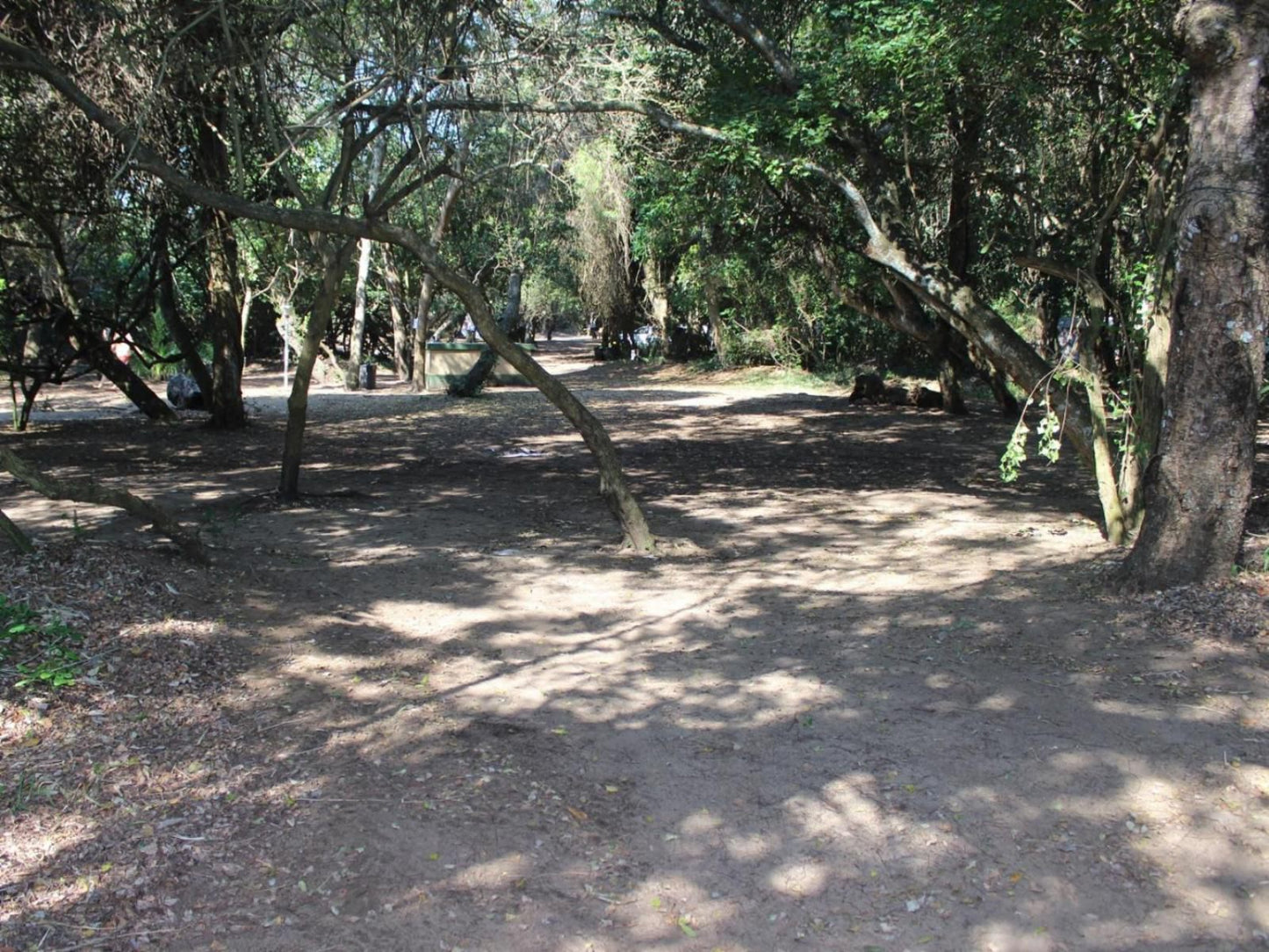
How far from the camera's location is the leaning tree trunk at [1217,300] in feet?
17.8

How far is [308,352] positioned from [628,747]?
5599mm

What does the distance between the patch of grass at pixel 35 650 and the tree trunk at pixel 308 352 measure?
13.3ft

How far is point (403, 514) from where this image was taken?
353 inches

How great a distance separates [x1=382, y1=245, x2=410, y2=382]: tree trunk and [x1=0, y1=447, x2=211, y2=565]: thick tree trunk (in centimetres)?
1774

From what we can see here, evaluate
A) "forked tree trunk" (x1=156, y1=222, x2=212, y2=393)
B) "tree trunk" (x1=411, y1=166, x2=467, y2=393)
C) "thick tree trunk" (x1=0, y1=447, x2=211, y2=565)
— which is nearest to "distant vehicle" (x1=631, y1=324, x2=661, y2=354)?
"tree trunk" (x1=411, y1=166, x2=467, y2=393)

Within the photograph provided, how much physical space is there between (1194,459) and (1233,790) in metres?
2.27

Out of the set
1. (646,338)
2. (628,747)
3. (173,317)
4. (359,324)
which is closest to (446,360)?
(359,324)

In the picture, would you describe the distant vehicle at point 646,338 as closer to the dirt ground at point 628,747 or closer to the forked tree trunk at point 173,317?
the forked tree trunk at point 173,317

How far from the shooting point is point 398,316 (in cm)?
2491

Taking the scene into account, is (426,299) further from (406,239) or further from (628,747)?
(628,747)

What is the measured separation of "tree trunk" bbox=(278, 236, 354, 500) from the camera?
28.3ft

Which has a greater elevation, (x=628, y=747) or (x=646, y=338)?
(x=646, y=338)

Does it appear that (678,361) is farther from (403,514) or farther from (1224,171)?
(1224,171)

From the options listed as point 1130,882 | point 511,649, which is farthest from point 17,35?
point 1130,882
